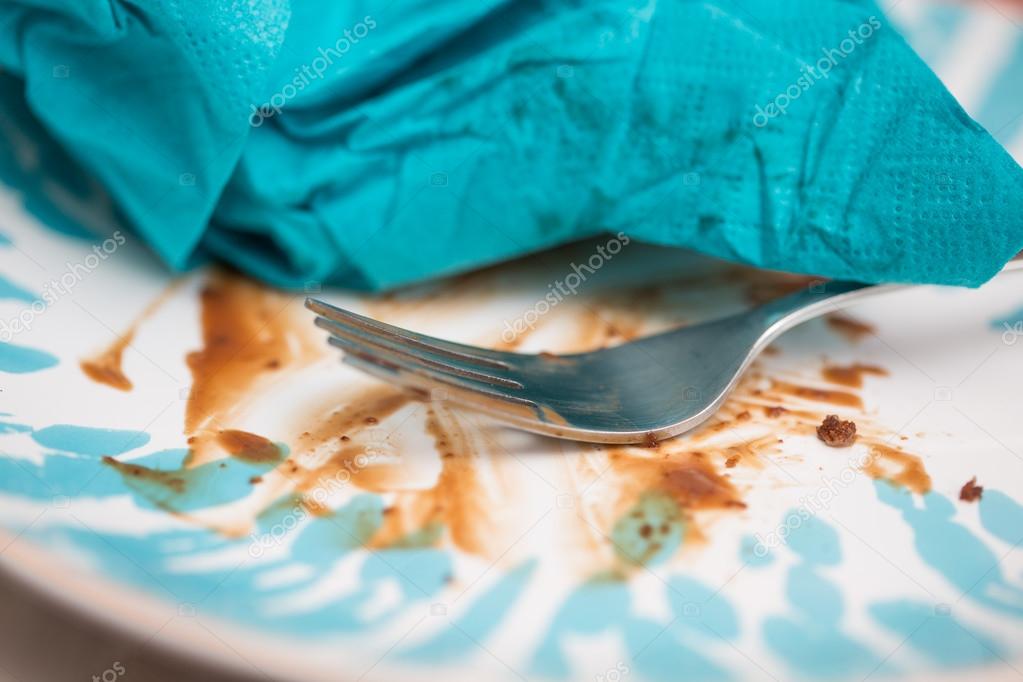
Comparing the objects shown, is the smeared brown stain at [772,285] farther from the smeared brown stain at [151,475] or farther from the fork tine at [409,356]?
the smeared brown stain at [151,475]


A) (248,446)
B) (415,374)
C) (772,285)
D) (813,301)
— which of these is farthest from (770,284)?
(248,446)

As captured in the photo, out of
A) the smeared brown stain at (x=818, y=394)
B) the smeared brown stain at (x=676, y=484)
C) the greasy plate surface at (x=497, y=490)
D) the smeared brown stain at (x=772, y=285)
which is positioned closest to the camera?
the greasy plate surface at (x=497, y=490)

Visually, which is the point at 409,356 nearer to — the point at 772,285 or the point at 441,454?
the point at 441,454

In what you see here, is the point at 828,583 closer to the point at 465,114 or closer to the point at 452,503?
the point at 452,503

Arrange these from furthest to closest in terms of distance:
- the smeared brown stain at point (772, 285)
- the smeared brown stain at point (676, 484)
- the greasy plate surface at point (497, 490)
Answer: the smeared brown stain at point (772, 285) → the smeared brown stain at point (676, 484) → the greasy plate surface at point (497, 490)

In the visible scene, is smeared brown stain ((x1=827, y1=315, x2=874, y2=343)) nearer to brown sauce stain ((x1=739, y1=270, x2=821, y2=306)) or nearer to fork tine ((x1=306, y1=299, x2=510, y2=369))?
brown sauce stain ((x1=739, y1=270, x2=821, y2=306))

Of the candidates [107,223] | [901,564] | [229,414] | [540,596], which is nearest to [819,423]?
[901,564]

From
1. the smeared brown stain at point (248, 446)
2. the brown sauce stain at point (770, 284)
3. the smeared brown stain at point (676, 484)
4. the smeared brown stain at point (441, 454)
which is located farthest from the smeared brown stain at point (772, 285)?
the smeared brown stain at point (248, 446)
